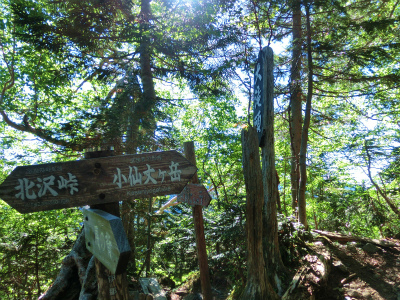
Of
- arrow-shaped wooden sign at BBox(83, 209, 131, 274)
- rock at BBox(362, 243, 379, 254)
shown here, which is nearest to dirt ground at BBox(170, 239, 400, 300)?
rock at BBox(362, 243, 379, 254)

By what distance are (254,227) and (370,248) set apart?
12.0 feet

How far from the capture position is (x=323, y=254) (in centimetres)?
465

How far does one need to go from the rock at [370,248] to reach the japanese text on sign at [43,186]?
585 cm

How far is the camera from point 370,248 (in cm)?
548

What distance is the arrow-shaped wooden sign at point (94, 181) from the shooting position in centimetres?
182

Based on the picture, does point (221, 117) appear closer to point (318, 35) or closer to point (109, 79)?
point (318, 35)

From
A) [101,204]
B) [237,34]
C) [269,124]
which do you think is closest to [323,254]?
[269,124]

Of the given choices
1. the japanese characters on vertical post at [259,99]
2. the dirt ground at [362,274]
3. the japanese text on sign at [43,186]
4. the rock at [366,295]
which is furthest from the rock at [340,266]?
the japanese text on sign at [43,186]

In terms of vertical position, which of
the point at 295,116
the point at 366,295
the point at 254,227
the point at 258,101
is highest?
the point at 295,116

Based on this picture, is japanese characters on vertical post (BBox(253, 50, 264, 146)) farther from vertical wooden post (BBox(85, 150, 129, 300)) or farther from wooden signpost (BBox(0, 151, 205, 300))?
vertical wooden post (BBox(85, 150, 129, 300))

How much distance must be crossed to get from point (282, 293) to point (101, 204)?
2898mm

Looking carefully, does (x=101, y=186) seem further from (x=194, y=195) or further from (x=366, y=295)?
(x=366, y=295)

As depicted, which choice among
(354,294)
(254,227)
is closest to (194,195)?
(254,227)

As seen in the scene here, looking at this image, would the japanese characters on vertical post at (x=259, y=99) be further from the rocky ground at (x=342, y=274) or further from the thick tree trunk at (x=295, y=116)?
the thick tree trunk at (x=295, y=116)
